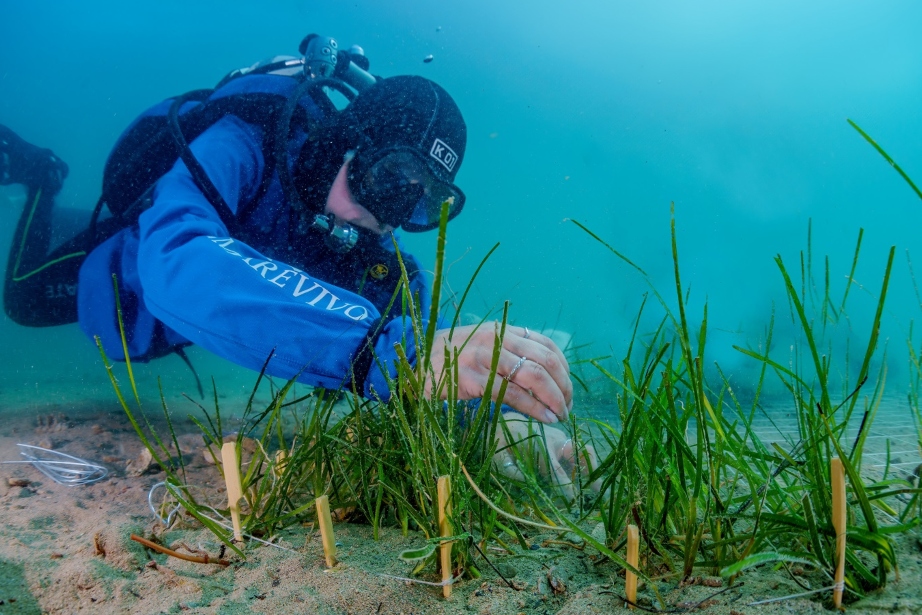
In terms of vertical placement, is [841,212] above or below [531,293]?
above

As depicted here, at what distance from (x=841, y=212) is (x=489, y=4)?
46.2 meters

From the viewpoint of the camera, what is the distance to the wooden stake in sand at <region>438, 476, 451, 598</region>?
2.95 feet

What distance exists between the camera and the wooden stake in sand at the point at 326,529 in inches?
39.4

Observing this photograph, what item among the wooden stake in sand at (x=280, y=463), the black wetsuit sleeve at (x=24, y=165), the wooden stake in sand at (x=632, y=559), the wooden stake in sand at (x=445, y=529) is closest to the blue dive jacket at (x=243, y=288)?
the wooden stake in sand at (x=280, y=463)

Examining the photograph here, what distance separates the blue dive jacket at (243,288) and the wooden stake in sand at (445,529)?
37 cm

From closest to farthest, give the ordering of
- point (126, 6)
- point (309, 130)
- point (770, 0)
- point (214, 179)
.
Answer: point (214, 179) < point (309, 130) < point (770, 0) < point (126, 6)

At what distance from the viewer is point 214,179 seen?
3.18 m

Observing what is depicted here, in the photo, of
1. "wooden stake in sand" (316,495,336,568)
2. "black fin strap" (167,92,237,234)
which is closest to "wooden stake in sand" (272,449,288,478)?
"wooden stake in sand" (316,495,336,568)

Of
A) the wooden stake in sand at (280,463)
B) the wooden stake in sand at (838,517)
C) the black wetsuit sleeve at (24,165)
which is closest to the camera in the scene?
the wooden stake in sand at (838,517)

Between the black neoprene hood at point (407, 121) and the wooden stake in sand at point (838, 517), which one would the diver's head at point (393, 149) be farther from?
the wooden stake in sand at point (838, 517)

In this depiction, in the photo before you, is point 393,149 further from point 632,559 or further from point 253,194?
point 632,559

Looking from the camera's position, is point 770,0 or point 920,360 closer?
point 920,360

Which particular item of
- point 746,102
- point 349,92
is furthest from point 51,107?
point 746,102

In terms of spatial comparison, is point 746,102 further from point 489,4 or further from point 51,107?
point 51,107
